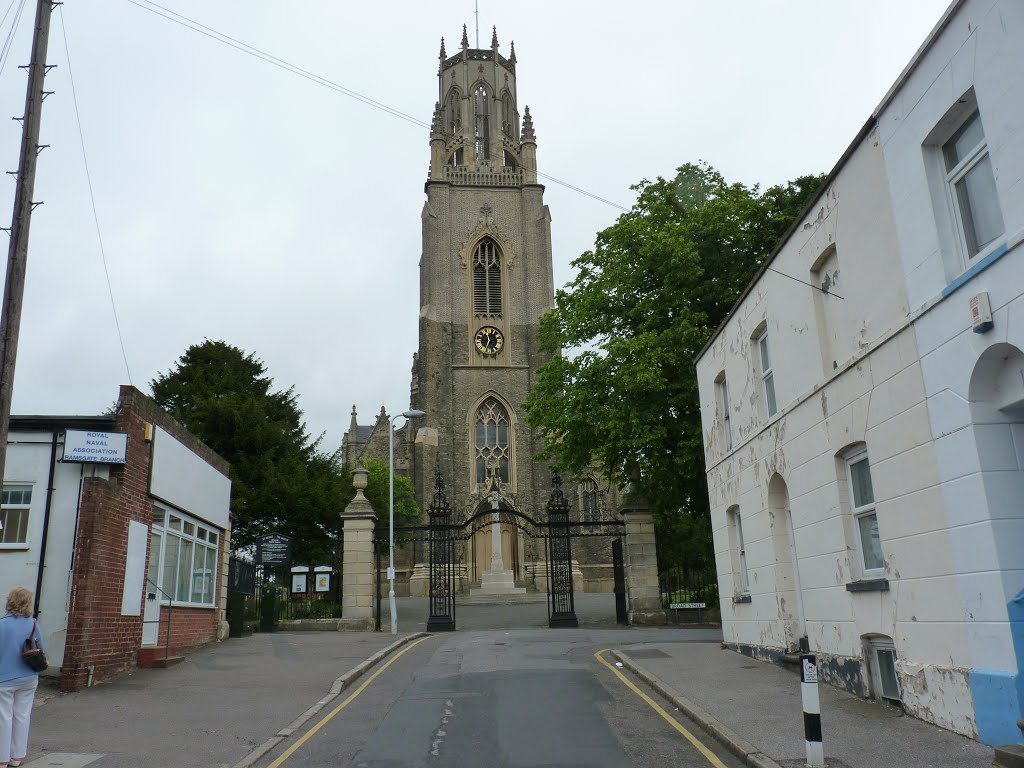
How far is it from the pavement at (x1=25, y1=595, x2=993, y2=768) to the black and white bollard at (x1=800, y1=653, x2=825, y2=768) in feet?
0.56

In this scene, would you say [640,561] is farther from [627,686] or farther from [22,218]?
[22,218]

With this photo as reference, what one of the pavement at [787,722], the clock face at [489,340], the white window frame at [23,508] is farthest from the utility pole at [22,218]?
the clock face at [489,340]

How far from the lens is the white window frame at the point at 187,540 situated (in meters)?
15.6

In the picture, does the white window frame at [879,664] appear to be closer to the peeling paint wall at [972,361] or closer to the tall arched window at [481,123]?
the peeling paint wall at [972,361]

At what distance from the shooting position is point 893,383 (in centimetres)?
848

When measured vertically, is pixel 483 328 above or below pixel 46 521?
above

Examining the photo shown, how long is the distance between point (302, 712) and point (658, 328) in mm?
14355

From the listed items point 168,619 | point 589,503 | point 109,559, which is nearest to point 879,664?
point 109,559

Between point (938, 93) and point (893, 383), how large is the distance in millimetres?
2788

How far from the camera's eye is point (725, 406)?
1538 centimetres

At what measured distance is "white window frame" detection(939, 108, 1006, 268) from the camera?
7.23 meters

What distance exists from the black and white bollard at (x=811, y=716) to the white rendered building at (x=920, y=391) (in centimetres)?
145

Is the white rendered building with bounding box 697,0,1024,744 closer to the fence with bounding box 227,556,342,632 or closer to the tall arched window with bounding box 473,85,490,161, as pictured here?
the fence with bounding box 227,556,342,632

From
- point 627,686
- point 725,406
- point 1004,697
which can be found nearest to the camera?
point 1004,697
